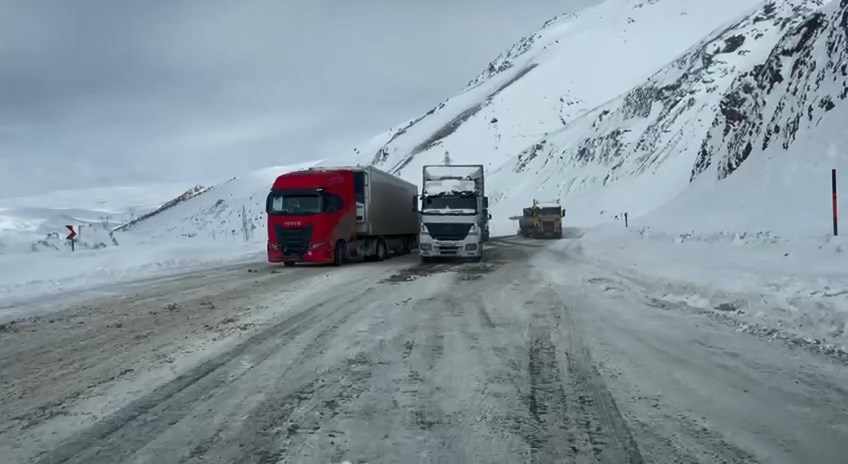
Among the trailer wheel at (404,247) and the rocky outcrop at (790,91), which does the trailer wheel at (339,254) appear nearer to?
the trailer wheel at (404,247)

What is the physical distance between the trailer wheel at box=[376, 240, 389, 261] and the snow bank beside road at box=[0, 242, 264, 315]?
5.54m

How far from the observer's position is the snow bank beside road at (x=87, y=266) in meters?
15.9

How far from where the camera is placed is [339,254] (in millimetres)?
21281

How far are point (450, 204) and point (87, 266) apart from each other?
40.0 ft

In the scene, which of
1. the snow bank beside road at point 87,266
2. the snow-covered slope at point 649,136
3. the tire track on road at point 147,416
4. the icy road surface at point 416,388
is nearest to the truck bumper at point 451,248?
the snow bank beside road at point 87,266

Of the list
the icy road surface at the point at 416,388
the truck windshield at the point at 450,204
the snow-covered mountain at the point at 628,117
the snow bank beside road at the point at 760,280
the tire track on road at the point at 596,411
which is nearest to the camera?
the tire track on road at the point at 596,411

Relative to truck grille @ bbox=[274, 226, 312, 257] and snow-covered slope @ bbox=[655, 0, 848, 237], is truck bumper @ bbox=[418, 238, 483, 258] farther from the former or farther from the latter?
snow-covered slope @ bbox=[655, 0, 848, 237]

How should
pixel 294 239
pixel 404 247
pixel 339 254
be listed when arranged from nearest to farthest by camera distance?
pixel 294 239
pixel 339 254
pixel 404 247

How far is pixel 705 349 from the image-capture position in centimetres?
706

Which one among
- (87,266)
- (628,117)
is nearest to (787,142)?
(87,266)

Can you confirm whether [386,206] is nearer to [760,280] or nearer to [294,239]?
[294,239]

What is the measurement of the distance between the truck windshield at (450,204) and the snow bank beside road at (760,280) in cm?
526

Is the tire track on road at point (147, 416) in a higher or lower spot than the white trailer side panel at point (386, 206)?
lower

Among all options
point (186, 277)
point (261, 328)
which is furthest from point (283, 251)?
point (261, 328)
